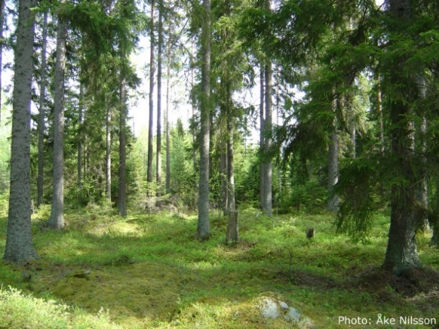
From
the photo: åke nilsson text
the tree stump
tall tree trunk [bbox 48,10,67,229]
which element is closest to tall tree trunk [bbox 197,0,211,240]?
the tree stump

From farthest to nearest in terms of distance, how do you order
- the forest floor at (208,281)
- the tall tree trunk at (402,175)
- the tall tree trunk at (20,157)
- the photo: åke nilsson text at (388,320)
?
1. the tall tree trunk at (20,157)
2. the tall tree trunk at (402,175)
3. the photo: åke nilsson text at (388,320)
4. the forest floor at (208,281)

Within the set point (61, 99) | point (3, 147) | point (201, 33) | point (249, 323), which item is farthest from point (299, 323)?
point (3, 147)

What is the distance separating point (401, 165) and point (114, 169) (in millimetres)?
26743

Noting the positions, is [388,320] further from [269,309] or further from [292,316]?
[269,309]

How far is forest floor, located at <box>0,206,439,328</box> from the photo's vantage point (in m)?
4.89

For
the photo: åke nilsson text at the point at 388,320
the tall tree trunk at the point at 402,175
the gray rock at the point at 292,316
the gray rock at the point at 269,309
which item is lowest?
the photo: åke nilsson text at the point at 388,320

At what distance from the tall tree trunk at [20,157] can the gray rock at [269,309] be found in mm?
6842

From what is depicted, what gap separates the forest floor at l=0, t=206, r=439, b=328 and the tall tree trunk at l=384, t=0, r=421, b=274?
1.33ft

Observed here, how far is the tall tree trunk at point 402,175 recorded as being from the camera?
A: 5.61 metres

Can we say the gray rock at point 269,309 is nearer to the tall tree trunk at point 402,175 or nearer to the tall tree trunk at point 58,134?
the tall tree trunk at point 402,175

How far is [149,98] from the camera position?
2162 centimetres

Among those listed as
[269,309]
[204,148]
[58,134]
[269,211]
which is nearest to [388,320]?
[269,309]

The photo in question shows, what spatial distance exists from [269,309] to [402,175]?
3023 mm

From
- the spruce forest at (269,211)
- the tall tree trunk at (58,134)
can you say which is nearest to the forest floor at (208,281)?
the spruce forest at (269,211)
